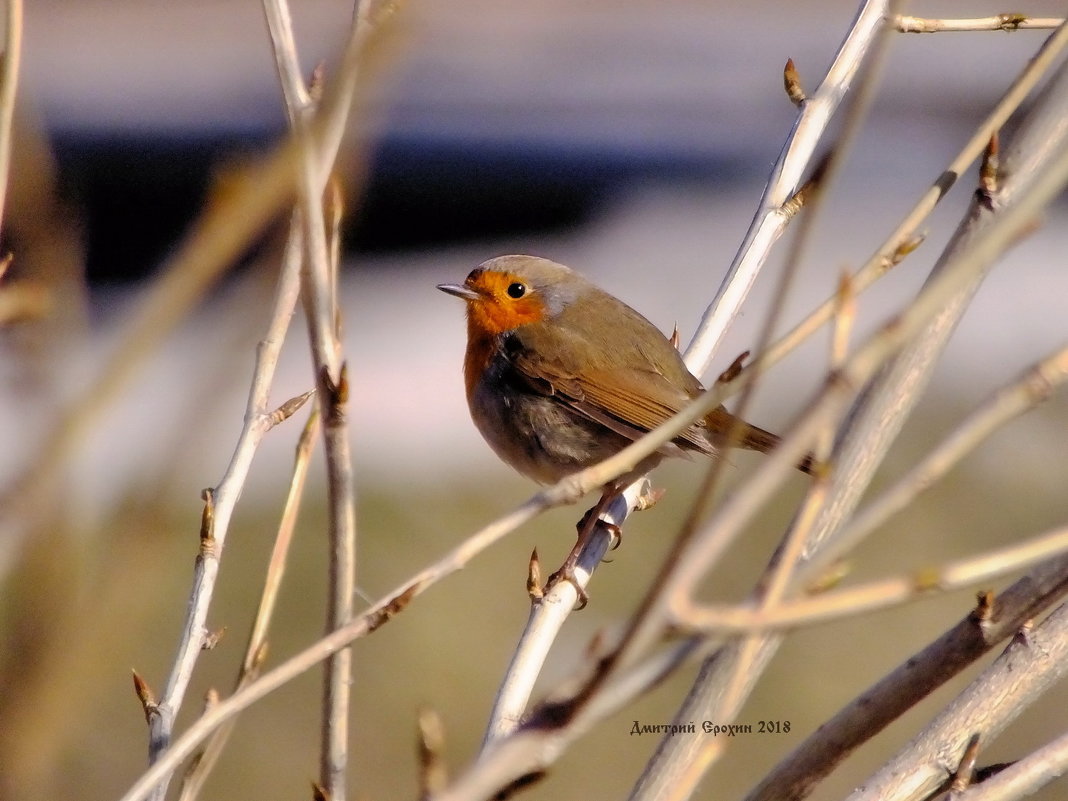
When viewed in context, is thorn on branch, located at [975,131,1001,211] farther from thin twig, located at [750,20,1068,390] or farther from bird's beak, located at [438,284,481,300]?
bird's beak, located at [438,284,481,300]

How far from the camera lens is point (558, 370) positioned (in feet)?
14.5

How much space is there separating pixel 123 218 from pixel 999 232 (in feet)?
30.9

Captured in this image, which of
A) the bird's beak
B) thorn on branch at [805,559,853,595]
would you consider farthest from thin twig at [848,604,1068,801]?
the bird's beak

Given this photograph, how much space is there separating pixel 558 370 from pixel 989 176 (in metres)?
2.01

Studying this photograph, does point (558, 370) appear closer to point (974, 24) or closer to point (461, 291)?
point (461, 291)

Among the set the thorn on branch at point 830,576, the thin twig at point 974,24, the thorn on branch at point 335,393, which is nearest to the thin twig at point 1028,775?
the thorn on branch at point 830,576

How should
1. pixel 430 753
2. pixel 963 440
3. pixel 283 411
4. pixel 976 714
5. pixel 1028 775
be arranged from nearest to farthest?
pixel 430 753 < pixel 963 440 < pixel 1028 775 < pixel 976 714 < pixel 283 411

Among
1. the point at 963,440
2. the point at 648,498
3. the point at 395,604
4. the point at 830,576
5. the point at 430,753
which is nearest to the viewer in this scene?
the point at 430,753

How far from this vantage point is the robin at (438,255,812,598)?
4.20m

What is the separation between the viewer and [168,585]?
6.54 meters

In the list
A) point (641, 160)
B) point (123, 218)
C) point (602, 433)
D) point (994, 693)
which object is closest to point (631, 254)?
point (641, 160)

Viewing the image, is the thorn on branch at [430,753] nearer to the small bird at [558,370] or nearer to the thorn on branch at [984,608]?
the thorn on branch at [984,608]

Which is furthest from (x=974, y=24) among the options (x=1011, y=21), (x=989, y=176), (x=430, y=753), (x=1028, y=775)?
(x=430, y=753)

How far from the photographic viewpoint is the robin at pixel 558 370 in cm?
420
